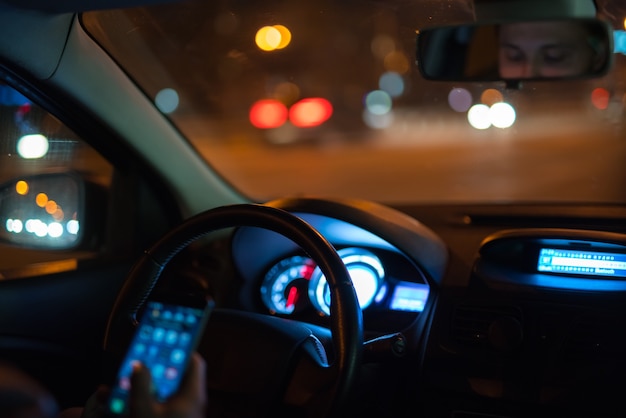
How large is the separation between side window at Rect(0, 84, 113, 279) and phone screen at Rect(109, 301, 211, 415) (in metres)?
1.41

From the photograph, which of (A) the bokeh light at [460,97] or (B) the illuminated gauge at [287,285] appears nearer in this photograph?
(B) the illuminated gauge at [287,285]

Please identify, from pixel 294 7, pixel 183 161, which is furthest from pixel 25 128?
pixel 294 7

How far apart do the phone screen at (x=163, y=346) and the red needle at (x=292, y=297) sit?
4.09 ft

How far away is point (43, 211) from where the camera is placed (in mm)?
3834

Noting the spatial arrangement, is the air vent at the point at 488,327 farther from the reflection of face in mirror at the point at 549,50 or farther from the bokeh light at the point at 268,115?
the bokeh light at the point at 268,115

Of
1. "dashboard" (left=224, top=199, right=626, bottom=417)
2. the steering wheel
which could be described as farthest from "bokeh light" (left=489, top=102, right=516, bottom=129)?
the steering wheel

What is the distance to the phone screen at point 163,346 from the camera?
2146 mm

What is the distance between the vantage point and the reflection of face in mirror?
2574 millimetres

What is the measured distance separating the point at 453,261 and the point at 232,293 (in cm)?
107

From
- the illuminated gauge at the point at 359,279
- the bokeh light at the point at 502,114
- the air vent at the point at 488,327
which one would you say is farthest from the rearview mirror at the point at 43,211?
the bokeh light at the point at 502,114

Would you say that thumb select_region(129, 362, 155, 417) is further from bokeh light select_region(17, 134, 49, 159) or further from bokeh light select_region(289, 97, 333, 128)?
bokeh light select_region(289, 97, 333, 128)

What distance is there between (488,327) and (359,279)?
0.64m

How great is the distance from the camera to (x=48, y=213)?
386 cm

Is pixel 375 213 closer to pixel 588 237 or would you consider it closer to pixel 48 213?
pixel 588 237
